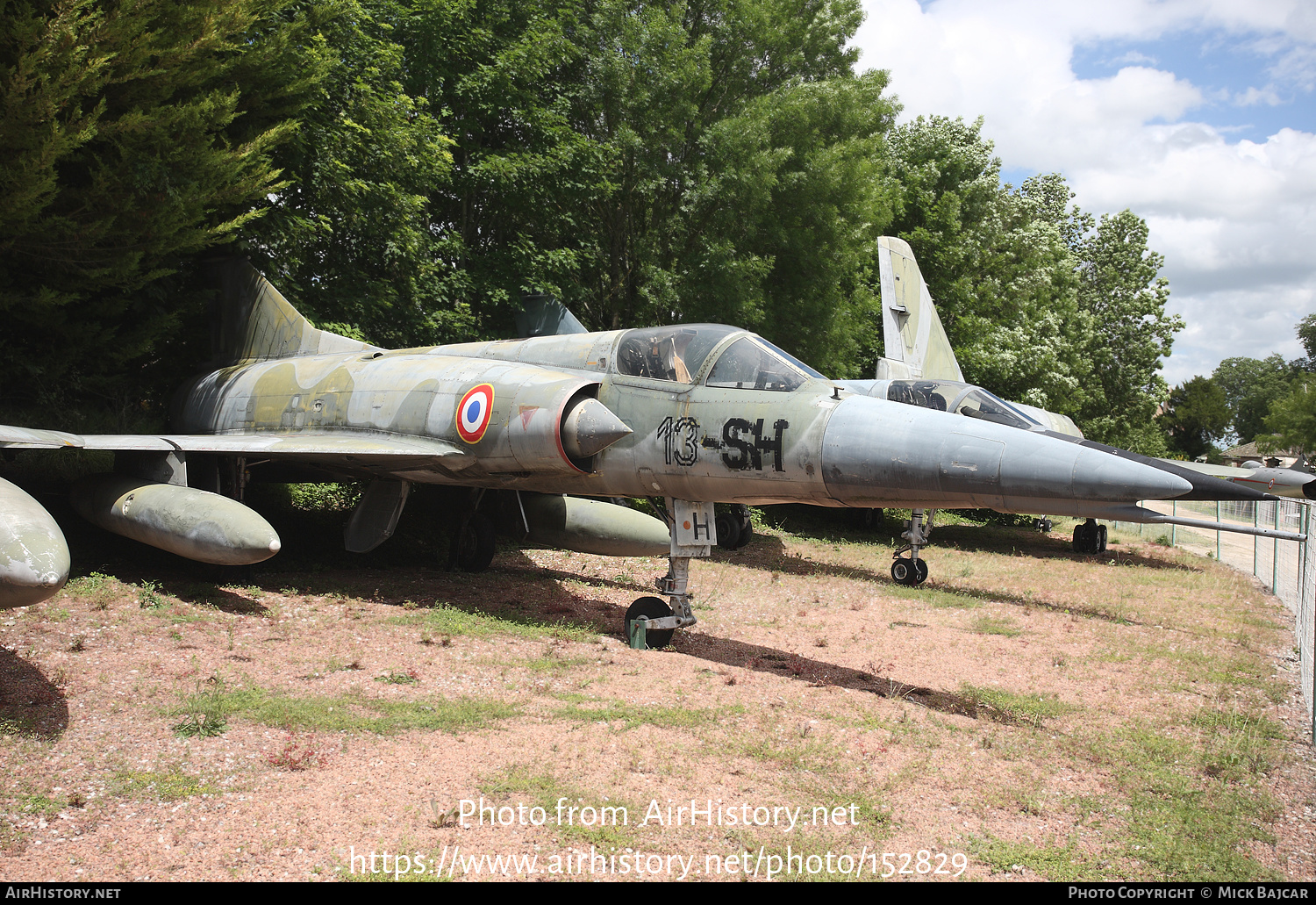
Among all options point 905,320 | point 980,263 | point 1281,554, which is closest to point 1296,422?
point 980,263

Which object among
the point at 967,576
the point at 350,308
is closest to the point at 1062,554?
the point at 967,576

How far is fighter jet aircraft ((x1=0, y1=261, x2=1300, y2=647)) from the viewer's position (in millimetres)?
6367

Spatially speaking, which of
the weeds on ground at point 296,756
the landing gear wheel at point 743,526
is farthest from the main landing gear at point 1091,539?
the weeds on ground at point 296,756

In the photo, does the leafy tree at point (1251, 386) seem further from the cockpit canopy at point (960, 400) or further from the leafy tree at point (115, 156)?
the leafy tree at point (115, 156)

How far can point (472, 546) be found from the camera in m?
11.5

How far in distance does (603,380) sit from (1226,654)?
7.21m

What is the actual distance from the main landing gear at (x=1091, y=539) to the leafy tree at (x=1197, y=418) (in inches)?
2706

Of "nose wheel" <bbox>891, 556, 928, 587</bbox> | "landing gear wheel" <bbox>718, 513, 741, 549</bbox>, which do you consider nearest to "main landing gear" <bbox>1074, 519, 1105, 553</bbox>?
"nose wheel" <bbox>891, 556, 928, 587</bbox>

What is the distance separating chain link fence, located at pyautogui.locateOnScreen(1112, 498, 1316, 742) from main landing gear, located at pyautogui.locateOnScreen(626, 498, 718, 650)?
4.79m

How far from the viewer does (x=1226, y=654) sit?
9.03 metres

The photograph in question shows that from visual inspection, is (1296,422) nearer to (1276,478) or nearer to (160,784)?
(1276,478)

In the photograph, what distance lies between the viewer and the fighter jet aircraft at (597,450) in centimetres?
637

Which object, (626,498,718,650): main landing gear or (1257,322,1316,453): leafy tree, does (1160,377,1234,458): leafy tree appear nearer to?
(1257,322,1316,453): leafy tree

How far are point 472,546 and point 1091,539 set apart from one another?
1398 cm
